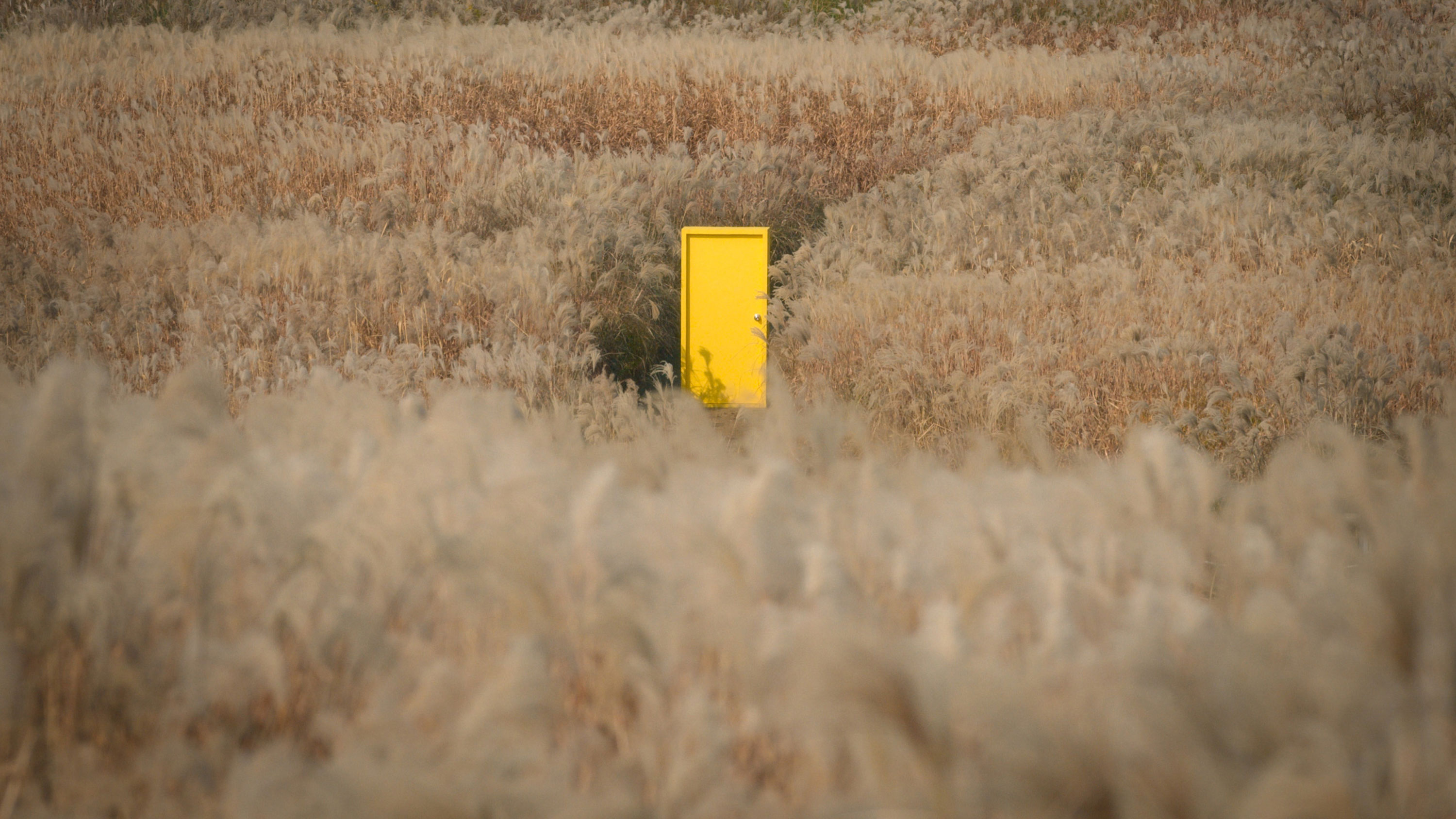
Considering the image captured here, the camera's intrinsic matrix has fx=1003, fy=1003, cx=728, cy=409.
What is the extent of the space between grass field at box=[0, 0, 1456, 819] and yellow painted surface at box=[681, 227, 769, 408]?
0.77ft

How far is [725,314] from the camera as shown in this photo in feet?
24.1

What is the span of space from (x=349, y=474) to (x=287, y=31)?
15917 mm

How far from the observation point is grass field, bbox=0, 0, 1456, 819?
107 centimetres

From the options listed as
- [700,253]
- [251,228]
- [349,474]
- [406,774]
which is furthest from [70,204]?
[406,774]

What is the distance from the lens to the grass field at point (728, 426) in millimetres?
1068

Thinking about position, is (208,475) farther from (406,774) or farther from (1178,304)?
(1178,304)

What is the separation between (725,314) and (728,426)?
103cm

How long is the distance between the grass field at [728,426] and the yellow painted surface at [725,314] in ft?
0.77

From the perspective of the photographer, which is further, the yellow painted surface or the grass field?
the yellow painted surface

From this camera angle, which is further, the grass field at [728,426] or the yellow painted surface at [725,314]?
the yellow painted surface at [725,314]

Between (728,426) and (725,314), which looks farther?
(725,314)

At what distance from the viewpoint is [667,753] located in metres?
1.12

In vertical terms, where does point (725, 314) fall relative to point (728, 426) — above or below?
above

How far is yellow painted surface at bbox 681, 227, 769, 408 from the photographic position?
23.7 feet
